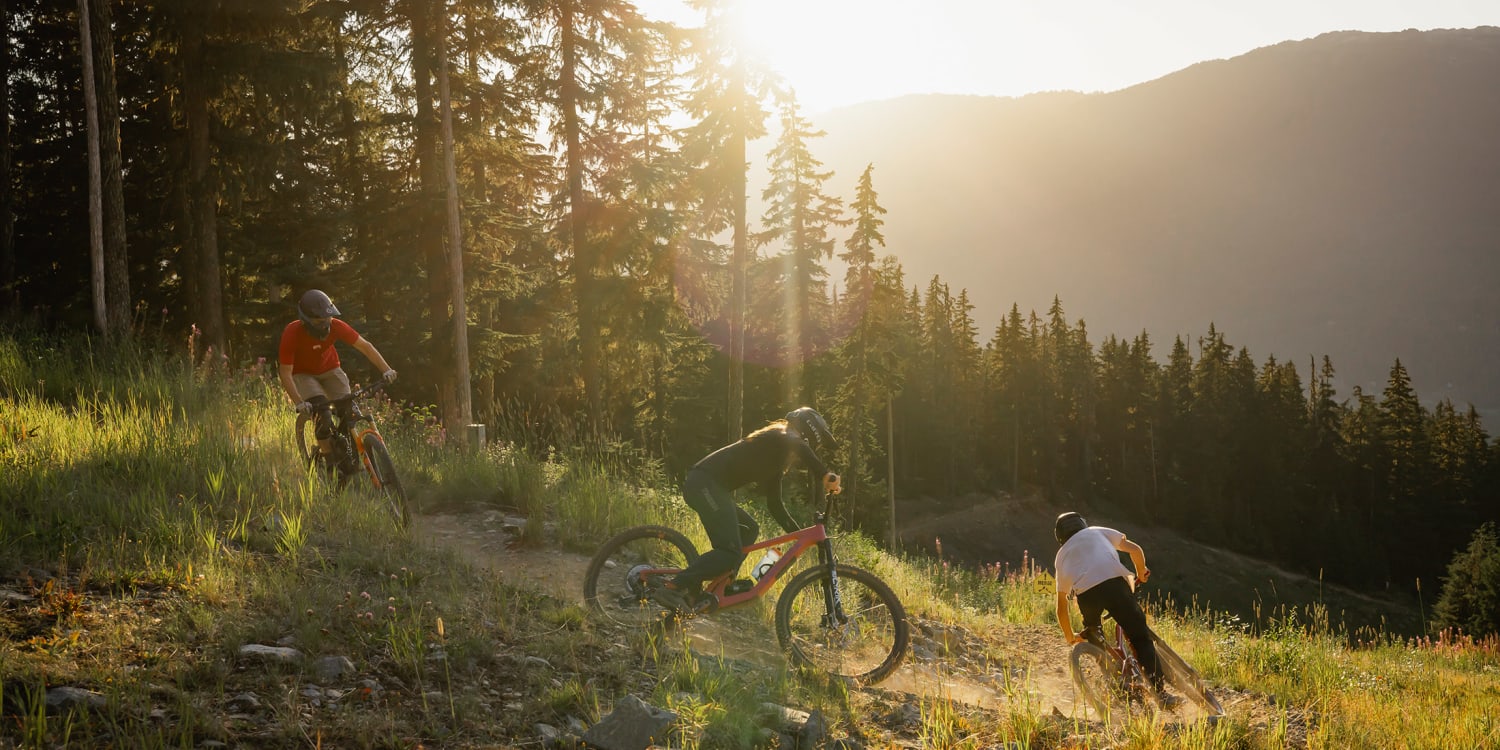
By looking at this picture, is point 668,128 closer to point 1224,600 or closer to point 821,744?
point 821,744

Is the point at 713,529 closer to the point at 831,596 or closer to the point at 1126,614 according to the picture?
the point at 831,596

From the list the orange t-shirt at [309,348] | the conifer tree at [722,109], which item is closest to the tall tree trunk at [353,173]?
the conifer tree at [722,109]

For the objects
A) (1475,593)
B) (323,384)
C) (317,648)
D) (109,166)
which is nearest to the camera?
(317,648)

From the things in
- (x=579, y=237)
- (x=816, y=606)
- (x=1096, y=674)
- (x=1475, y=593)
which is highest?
(x=579, y=237)

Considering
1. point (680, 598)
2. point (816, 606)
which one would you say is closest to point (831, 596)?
point (816, 606)

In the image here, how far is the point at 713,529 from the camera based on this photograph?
21.7 ft

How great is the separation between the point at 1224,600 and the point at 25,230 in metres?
61.8

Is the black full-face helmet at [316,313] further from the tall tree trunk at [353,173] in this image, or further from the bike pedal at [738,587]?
the tall tree trunk at [353,173]

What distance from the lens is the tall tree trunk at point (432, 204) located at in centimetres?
1770

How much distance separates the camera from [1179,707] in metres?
6.27

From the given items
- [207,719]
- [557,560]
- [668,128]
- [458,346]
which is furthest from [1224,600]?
[207,719]

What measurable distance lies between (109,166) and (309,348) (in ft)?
34.9

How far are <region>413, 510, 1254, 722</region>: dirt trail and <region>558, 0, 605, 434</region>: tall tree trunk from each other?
1374 cm

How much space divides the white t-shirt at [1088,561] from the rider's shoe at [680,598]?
Answer: 2966mm
